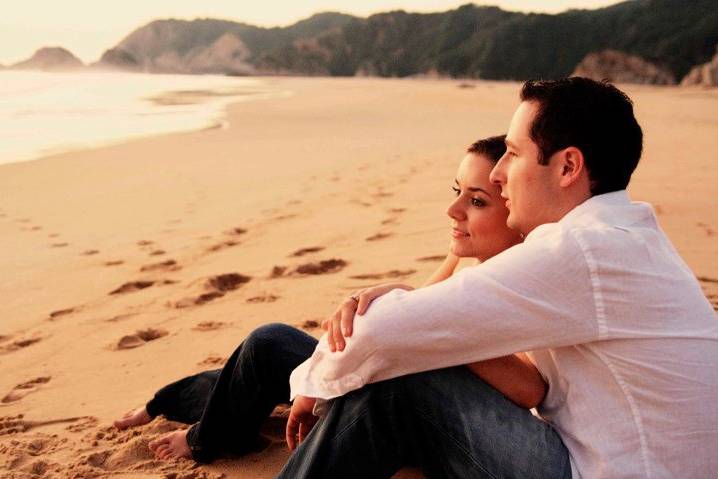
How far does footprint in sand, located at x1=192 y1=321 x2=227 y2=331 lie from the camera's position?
3719 mm

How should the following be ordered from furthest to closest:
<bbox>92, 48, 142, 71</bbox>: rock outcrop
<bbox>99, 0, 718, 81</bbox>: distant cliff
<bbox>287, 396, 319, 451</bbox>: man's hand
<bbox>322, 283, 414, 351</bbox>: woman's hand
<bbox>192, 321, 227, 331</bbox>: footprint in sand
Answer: <bbox>92, 48, 142, 71</bbox>: rock outcrop → <bbox>99, 0, 718, 81</bbox>: distant cliff → <bbox>192, 321, 227, 331</bbox>: footprint in sand → <bbox>287, 396, 319, 451</bbox>: man's hand → <bbox>322, 283, 414, 351</bbox>: woman's hand

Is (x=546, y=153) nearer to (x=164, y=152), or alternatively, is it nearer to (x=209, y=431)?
(x=209, y=431)

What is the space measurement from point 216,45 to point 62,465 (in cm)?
15412

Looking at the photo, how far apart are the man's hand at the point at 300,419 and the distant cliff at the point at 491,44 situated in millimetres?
57432

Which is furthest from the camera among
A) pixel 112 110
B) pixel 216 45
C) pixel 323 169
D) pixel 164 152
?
pixel 216 45

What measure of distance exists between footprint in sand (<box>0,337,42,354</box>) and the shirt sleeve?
2.44 metres

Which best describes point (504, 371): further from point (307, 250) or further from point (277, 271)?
point (307, 250)

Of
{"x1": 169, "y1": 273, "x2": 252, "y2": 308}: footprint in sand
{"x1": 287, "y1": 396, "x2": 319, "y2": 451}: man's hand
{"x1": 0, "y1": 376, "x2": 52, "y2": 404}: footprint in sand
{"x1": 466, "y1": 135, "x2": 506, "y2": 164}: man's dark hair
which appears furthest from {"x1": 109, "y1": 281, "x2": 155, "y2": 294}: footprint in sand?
{"x1": 466, "y1": 135, "x2": 506, "y2": 164}: man's dark hair

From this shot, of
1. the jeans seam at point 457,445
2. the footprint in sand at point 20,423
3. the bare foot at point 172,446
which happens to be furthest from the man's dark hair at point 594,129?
the footprint in sand at point 20,423

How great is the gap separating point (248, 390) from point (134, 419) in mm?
→ 639

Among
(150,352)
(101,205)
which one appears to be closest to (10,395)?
(150,352)

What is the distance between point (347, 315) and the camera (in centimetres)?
183

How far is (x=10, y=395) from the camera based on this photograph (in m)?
3.09

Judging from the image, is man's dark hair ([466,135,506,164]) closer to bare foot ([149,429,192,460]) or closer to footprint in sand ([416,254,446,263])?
bare foot ([149,429,192,460])
